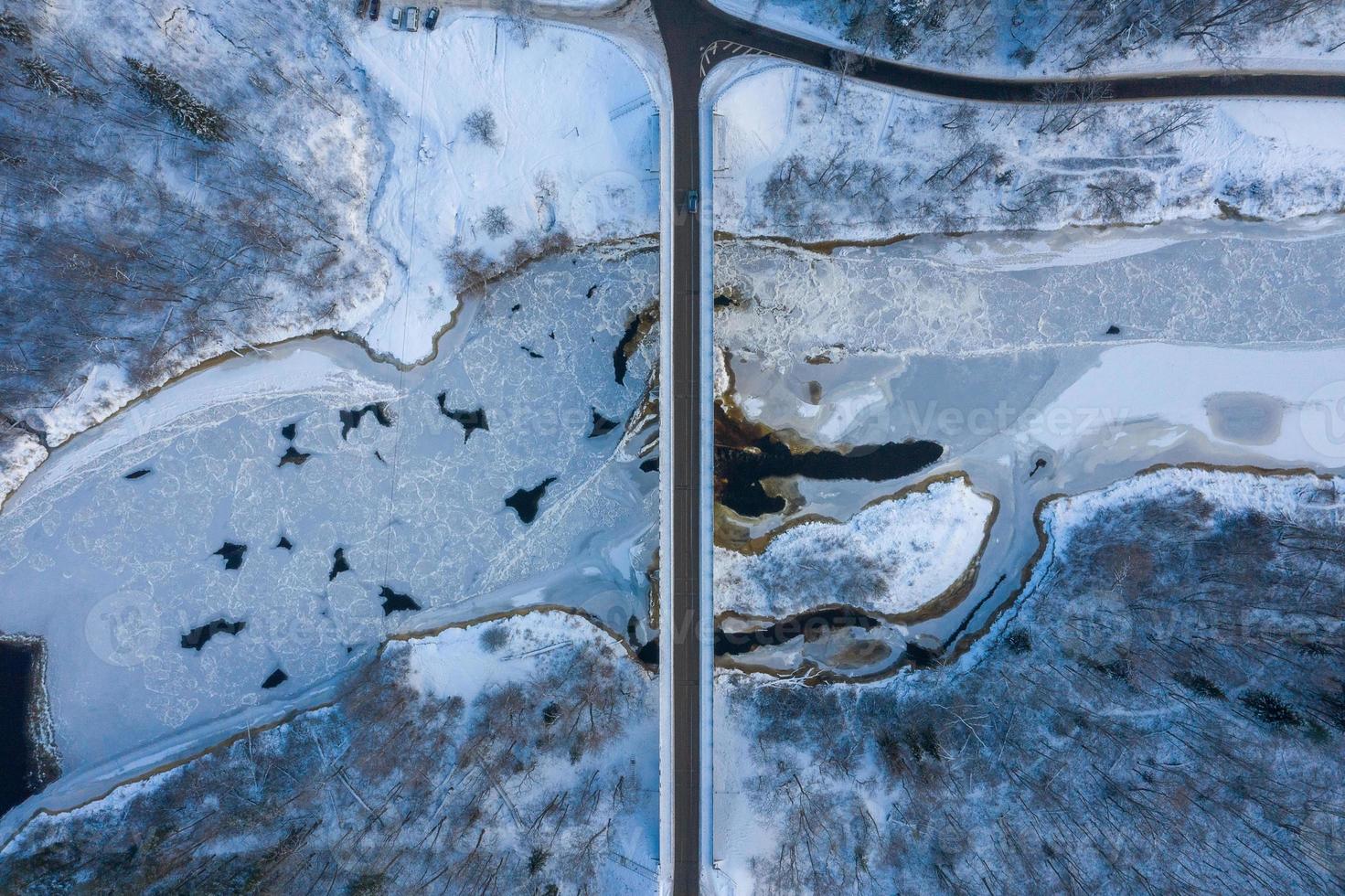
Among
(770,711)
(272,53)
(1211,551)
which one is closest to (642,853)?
(770,711)

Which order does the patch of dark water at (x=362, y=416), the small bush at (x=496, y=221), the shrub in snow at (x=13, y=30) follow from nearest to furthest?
the shrub in snow at (x=13, y=30) < the small bush at (x=496, y=221) < the patch of dark water at (x=362, y=416)

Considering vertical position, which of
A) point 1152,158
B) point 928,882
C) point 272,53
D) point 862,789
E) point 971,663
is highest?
point 272,53

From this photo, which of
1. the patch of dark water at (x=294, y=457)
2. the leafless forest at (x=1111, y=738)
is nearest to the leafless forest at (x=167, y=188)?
the patch of dark water at (x=294, y=457)

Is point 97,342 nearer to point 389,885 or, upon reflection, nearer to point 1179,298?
point 389,885

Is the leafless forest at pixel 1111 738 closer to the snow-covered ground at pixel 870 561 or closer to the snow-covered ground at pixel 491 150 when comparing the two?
the snow-covered ground at pixel 870 561

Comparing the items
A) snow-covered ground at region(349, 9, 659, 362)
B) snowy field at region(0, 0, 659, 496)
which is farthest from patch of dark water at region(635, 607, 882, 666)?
snowy field at region(0, 0, 659, 496)

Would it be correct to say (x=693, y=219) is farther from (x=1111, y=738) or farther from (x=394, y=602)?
(x=1111, y=738)

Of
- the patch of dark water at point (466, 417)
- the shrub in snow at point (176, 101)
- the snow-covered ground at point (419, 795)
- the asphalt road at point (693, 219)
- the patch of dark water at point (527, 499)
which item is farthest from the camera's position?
the patch of dark water at point (527, 499)
